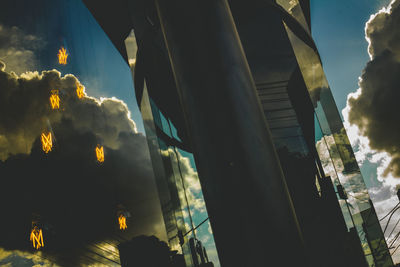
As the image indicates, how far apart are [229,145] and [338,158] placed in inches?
178

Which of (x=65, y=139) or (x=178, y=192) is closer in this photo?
(x=178, y=192)

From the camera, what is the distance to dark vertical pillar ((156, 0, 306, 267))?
6.95 ft

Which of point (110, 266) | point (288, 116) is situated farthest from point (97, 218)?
point (288, 116)

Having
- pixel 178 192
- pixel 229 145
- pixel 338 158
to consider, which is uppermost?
pixel 178 192

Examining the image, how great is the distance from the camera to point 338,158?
582 centimetres

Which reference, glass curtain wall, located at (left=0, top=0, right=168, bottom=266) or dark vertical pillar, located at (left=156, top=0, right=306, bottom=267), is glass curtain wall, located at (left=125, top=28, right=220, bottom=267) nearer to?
dark vertical pillar, located at (left=156, top=0, right=306, bottom=267)

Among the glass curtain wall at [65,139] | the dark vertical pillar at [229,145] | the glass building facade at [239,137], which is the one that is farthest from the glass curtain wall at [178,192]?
the glass curtain wall at [65,139]

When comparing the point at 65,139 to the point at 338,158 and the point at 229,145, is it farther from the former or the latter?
the point at 229,145

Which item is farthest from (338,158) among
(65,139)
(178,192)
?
(65,139)

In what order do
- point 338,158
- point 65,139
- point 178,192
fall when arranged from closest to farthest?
1. point 338,158
2. point 178,192
3. point 65,139

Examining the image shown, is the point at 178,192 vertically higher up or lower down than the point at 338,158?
higher up

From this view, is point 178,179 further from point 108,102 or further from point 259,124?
point 108,102

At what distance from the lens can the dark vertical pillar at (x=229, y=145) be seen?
6.95 ft

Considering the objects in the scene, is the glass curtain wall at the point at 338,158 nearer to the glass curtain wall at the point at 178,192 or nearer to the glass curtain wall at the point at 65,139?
the glass curtain wall at the point at 178,192
